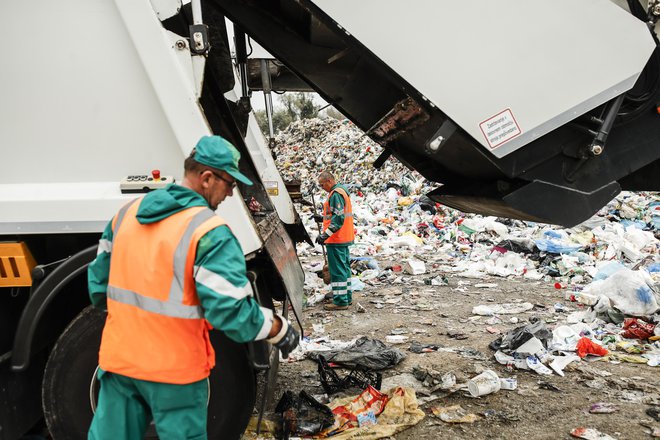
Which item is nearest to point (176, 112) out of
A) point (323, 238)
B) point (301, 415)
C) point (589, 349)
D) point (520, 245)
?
point (301, 415)

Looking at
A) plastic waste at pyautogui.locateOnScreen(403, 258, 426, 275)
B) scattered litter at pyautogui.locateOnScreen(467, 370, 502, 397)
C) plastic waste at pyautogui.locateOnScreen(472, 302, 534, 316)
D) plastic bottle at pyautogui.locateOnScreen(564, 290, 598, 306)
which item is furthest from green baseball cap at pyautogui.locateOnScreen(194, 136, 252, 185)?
plastic waste at pyautogui.locateOnScreen(403, 258, 426, 275)

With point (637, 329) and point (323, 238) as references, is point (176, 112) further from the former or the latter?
point (637, 329)

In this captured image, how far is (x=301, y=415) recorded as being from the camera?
9.85 ft

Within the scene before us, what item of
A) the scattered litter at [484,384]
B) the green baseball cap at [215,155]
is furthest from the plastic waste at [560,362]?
the green baseball cap at [215,155]

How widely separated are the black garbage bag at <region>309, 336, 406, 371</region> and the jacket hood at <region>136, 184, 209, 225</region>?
7.51 feet

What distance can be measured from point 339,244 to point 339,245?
0.01 m

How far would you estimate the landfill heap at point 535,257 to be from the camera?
13.1 feet

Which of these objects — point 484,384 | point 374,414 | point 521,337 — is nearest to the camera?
point 374,414

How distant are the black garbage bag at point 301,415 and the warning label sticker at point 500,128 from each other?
1.75 m

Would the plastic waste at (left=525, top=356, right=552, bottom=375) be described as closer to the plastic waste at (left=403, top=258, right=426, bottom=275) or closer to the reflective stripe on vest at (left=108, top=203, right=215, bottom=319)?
the reflective stripe on vest at (left=108, top=203, right=215, bottom=319)

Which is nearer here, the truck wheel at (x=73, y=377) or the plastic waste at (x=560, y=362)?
the truck wheel at (x=73, y=377)

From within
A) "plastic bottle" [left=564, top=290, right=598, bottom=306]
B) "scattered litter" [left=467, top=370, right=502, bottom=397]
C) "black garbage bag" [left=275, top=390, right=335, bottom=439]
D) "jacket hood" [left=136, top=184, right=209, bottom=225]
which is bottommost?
"plastic bottle" [left=564, top=290, right=598, bottom=306]

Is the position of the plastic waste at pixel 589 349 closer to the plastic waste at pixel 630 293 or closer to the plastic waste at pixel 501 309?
the plastic waste at pixel 630 293

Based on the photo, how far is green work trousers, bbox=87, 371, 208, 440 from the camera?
5.74 ft
